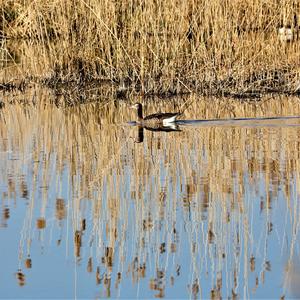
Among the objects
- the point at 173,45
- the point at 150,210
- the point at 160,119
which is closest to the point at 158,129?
the point at 160,119

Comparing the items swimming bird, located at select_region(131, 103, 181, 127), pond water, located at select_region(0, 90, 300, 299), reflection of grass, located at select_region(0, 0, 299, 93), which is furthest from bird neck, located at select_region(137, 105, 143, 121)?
reflection of grass, located at select_region(0, 0, 299, 93)

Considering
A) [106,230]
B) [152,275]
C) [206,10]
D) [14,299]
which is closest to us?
[14,299]

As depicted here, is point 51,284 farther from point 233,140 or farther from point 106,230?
point 233,140

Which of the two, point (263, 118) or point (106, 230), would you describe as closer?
point (106, 230)

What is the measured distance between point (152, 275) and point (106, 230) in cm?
84

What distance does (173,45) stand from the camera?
11625 mm

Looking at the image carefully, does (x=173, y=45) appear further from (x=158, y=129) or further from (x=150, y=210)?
(x=150, y=210)

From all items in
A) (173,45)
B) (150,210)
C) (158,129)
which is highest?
(173,45)

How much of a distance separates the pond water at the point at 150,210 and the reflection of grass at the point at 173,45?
7.34 ft

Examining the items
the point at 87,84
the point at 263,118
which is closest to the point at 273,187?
the point at 263,118

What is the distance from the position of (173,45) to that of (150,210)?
19.6ft

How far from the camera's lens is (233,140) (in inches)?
337

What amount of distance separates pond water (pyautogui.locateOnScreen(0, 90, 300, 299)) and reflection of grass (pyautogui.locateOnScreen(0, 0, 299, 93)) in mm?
2238

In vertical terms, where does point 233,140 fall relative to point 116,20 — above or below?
below
